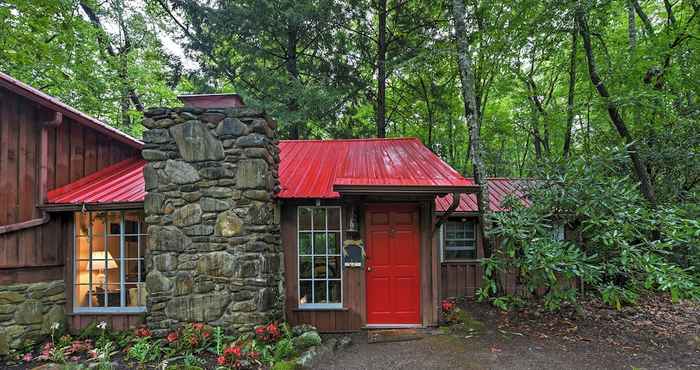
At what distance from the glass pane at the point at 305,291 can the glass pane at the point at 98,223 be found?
3.46 metres

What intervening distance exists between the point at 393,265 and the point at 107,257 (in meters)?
4.81

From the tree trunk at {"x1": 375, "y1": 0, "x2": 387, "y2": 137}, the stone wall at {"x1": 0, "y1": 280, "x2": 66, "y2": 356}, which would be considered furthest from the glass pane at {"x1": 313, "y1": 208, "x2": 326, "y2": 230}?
Answer: the tree trunk at {"x1": 375, "y1": 0, "x2": 387, "y2": 137}

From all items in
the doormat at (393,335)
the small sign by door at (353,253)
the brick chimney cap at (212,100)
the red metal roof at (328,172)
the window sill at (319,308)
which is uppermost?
the brick chimney cap at (212,100)

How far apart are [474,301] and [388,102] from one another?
925 cm

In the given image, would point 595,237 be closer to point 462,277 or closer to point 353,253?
point 462,277

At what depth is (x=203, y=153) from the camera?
16.4 ft

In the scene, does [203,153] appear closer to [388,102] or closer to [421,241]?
[421,241]

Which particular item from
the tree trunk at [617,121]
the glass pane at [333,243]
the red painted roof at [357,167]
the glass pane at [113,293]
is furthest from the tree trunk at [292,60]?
the tree trunk at [617,121]

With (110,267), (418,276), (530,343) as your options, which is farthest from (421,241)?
(110,267)

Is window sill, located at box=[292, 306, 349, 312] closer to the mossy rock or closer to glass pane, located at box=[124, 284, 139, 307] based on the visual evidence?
the mossy rock

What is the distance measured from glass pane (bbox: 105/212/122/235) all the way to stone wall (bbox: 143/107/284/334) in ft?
3.61

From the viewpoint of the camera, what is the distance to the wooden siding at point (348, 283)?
5.62m

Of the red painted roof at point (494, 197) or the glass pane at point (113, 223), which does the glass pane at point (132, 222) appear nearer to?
the glass pane at point (113, 223)

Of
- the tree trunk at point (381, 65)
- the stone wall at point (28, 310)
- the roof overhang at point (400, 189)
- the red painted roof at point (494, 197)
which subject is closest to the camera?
the roof overhang at point (400, 189)
